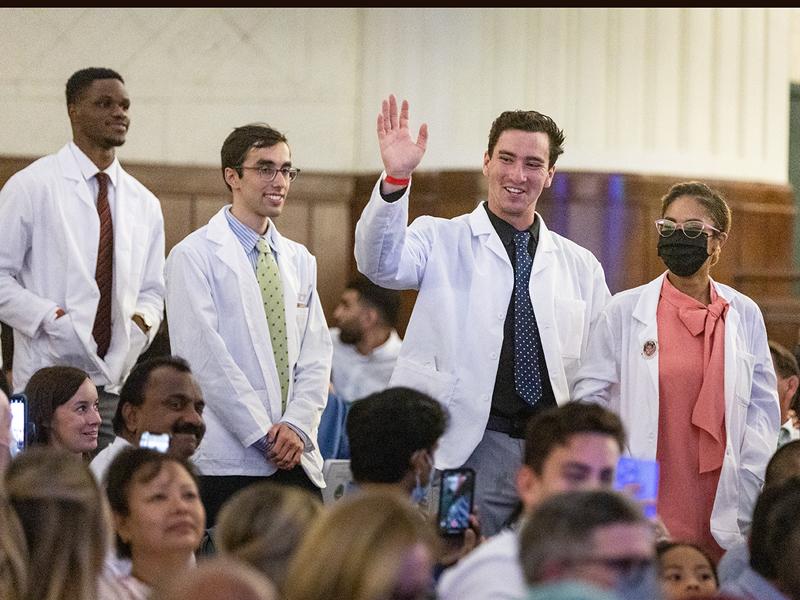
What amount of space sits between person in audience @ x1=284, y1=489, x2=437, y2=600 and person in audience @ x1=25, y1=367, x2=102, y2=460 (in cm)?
222

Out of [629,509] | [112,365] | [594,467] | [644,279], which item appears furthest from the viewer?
[644,279]

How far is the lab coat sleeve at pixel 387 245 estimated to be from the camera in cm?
448

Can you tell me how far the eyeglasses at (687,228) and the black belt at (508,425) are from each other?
0.68 m

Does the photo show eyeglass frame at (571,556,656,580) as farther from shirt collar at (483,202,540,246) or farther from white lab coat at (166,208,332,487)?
white lab coat at (166,208,332,487)

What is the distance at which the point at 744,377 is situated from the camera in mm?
4715

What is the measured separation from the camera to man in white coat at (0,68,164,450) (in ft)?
17.8

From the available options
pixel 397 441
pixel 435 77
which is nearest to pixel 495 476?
pixel 397 441

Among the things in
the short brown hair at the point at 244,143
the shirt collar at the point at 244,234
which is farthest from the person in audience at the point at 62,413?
the short brown hair at the point at 244,143

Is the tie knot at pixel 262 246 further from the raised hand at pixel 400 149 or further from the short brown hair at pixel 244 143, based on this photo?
the raised hand at pixel 400 149

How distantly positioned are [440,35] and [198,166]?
53.5 inches

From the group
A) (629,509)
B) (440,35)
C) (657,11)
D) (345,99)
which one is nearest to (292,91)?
(345,99)

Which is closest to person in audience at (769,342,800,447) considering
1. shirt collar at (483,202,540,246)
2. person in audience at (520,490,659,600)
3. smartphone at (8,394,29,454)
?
shirt collar at (483,202,540,246)

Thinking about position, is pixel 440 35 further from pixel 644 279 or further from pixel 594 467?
pixel 594 467

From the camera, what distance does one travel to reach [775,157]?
8.29 meters
